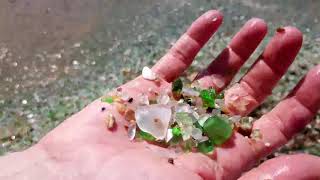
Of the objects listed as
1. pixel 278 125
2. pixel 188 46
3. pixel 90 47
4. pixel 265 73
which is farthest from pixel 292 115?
pixel 90 47

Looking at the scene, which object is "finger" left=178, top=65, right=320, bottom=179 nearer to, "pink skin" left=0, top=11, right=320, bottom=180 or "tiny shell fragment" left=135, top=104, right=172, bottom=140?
"pink skin" left=0, top=11, right=320, bottom=180

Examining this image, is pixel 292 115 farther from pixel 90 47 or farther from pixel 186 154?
pixel 90 47

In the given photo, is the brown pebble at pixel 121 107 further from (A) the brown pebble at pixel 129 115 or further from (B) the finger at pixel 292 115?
(B) the finger at pixel 292 115

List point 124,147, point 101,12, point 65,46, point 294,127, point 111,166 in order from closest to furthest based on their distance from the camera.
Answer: point 111,166, point 124,147, point 294,127, point 65,46, point 101,12

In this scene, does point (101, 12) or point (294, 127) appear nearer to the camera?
point (294, 127)

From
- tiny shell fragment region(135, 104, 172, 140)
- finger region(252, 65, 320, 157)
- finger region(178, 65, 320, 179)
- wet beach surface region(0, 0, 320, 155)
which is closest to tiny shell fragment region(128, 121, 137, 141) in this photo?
tiny shell fragment region(135, 104, 172, 140)

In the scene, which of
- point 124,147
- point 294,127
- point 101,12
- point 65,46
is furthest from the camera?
point 101,12

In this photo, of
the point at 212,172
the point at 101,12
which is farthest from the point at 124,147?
the point at 101,12

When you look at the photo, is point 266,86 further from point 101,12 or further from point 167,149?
point 101,12
